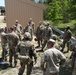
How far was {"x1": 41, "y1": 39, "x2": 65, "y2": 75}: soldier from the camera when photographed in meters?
8.30

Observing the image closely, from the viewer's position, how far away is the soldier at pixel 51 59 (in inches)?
327

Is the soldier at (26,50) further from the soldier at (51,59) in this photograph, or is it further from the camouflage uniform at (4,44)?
the camouflage uniform at (4,44)

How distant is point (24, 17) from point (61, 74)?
1684 centimetres

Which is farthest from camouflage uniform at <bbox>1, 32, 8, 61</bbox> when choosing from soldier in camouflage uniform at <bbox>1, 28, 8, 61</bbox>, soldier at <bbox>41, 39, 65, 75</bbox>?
soldier at <bbox>41, 39, 65, 75</bbox>

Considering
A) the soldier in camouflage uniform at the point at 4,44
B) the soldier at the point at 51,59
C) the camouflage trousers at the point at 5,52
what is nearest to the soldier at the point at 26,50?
the soldier at the point at 51,59

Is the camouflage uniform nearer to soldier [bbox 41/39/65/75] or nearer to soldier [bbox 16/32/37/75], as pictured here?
soldier [bbox 16/32/37/75]

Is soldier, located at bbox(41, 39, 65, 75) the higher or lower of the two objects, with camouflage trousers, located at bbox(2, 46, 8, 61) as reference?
higher

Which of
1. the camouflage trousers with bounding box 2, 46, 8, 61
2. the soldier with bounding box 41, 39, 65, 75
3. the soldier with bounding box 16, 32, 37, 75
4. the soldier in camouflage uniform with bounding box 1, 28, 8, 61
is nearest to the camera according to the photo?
the soldier with bounding box 41, 39, 65, 75

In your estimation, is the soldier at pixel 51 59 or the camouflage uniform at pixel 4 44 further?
the camouflage uniform at pixel 4 44

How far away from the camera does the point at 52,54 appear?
8.32 metres

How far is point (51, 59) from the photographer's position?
8.38m

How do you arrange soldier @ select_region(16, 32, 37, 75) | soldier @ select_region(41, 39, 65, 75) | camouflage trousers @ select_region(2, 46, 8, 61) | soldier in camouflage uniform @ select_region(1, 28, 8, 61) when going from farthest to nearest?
camouflage trousers @ select_region(2, 46, 8, 61), soldier in camouflage uniform @ select_region(1, 28, 8, 61), soldier @ select_region(16, 32, 37, 75), soldier @ select_region(41, 39, 65, 75)

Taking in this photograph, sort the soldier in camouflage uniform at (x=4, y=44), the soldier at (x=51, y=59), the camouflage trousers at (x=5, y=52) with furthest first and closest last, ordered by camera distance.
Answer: the camouflage trousers at (x=5, y=52)
the soldier in camouflage uniform at (x=4, y=44)
the soldier at (x=51, y=59)

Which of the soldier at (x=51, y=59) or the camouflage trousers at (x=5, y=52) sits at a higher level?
the soldier at (x=51, y=59)
